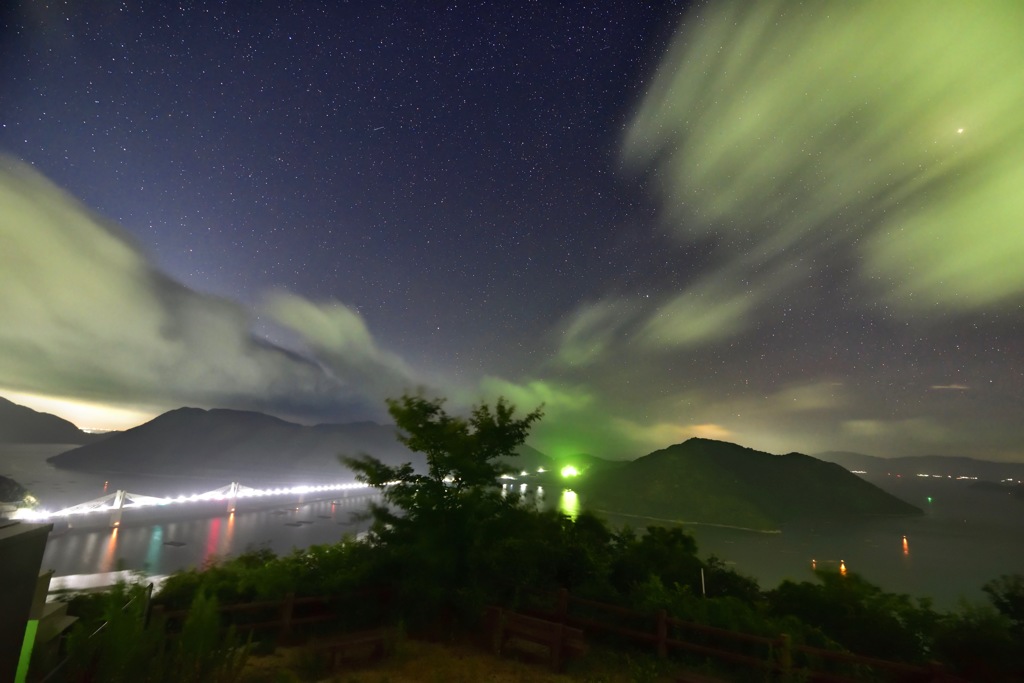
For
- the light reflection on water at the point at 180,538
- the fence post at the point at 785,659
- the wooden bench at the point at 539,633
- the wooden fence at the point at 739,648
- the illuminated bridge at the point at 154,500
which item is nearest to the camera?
the wooden fence at the point at 739,648

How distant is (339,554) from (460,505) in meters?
3.22

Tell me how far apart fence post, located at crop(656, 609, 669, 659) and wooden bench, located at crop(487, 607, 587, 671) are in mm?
1430

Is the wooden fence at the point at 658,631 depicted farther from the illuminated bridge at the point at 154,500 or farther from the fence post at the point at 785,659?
the illuminated bridge at the point at 154,500

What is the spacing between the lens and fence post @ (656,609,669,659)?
29.0 ft

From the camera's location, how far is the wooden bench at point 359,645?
8.08 metres

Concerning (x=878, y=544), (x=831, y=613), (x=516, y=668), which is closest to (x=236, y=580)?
(x=516, y=668)

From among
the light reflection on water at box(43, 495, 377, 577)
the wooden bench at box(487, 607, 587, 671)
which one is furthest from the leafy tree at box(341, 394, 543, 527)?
the light reflection on water at box(43, 495, 377, 577)

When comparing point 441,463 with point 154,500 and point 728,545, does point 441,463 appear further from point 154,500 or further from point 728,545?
point 728,545

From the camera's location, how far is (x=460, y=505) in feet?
35.8

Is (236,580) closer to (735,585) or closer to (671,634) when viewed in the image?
(671,634)

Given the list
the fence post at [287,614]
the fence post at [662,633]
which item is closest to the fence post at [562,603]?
the fence post at [662,633]

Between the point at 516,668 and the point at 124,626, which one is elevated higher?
the point at 124,626

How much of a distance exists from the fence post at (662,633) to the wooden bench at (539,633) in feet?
4.69

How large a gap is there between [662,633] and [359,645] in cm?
566
